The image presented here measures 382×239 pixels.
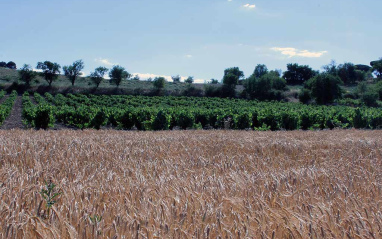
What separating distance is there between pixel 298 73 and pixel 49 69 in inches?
3745

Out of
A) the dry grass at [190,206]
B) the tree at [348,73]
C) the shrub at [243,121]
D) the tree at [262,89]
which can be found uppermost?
the tree at [348,73]

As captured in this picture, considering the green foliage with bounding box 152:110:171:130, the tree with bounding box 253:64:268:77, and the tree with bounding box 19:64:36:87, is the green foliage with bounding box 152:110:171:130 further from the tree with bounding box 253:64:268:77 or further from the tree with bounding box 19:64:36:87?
the tree with bounding box 253:64:268:77

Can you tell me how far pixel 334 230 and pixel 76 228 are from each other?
1.88m

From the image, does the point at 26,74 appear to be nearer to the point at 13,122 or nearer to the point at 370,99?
the point at 13,122

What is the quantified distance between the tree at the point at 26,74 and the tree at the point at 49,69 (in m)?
2.96

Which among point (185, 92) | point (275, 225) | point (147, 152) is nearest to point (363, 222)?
point (275, 225)

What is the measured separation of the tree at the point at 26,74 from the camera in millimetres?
86688

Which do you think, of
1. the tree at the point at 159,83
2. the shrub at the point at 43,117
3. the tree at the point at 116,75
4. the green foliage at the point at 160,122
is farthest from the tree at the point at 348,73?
the shrub at the point at 43,117

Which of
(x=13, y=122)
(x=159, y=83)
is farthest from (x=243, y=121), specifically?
(x=159, y=83)

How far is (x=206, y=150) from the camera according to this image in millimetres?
6859

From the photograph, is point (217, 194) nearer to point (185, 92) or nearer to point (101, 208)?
point (101, 208)

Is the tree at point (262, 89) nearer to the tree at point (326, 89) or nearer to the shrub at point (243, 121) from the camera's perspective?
the tree at point (326, 89)

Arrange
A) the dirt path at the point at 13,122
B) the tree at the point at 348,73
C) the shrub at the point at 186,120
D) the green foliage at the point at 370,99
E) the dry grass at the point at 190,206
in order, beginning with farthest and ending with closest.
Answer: the tree at the point at 348,73, the green foliage at the point at 370,99, the shrub at the point at 186,120, the dirt path at the point at 13,122, the dry grass at the point at 190,206

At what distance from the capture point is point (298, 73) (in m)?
133
